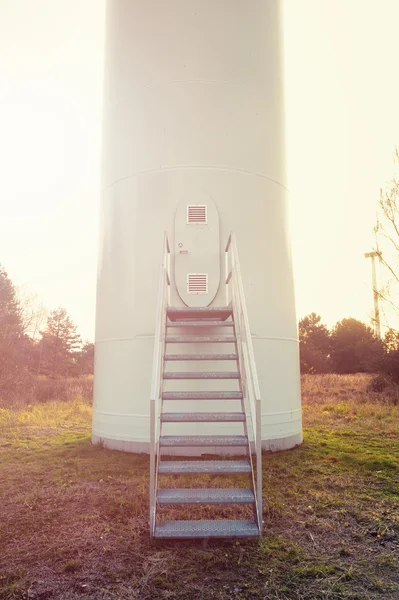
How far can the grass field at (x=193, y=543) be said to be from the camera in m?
2.98

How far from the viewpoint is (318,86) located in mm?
10000

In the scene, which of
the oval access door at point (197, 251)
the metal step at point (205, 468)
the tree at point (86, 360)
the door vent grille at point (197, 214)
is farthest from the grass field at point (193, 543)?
the tree at point (86, 360)

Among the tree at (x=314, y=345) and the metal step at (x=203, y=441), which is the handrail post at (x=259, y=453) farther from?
the tree at (x=314, y=345)

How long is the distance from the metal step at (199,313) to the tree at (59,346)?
869 inches

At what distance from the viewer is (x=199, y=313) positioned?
580 cm

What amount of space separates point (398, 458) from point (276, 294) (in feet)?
9.19

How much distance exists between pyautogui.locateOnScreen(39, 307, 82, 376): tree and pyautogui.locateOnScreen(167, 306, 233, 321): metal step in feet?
72.4

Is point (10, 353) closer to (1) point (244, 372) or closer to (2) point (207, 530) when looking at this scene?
(1) point (244, 372)

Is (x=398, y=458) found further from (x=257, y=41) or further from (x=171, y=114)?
(x=257, y=41)

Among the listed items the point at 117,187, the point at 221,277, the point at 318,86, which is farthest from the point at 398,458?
the point at 318,86

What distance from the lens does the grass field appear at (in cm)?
298

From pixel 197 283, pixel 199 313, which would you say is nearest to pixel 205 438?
pixel 199 313

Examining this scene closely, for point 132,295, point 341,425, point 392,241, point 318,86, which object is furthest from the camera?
point 392,241

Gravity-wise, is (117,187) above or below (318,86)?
below
